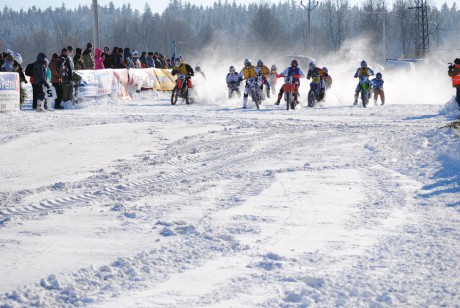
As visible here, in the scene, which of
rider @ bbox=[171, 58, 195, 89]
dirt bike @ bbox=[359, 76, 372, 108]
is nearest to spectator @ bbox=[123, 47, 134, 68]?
rider @ bbox=[171, 58, 195, 89]

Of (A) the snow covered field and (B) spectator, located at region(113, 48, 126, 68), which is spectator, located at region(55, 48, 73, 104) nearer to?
(B) spectator, located at region(113, 48, 126, 68)

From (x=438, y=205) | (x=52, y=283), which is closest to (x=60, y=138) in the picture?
(x=438, y=205)

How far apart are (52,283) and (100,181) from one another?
14.1ft

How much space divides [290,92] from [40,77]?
23.7 feet

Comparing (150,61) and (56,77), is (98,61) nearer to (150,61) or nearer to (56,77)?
(150,61)

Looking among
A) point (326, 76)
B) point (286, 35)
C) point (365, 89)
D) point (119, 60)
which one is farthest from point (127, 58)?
point (286, 35)

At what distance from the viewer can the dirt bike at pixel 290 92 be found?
901 inches

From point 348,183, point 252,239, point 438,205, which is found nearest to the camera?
point 252,239

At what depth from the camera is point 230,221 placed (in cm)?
696

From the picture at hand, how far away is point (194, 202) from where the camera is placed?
7.93 metres

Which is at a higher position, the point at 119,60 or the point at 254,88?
the point at 119,60

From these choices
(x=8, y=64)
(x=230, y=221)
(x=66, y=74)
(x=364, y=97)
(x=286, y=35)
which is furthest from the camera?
(x=286, y=35)

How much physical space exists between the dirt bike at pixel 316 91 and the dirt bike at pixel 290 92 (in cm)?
131

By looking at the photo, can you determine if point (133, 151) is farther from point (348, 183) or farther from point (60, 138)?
point (348, 183)
